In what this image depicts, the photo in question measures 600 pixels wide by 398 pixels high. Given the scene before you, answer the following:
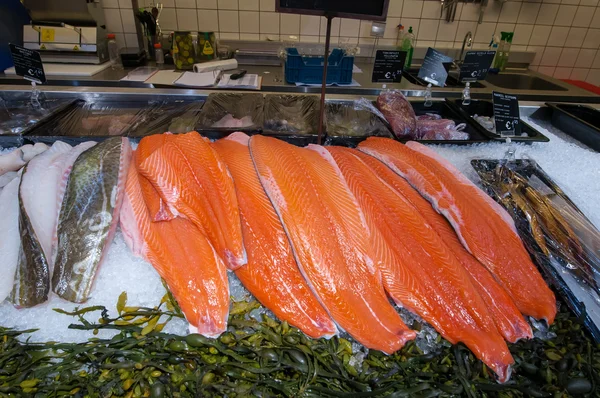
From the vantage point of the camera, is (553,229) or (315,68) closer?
(553,229)

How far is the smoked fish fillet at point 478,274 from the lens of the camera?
102 centimetres

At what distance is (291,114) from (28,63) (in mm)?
1563

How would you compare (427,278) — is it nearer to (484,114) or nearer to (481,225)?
(481,225)

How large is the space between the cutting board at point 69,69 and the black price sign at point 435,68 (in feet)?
9.62

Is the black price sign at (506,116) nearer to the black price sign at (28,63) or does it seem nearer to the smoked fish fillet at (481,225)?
the smoked fish fillet at (481,225)

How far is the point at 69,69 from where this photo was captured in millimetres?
3279

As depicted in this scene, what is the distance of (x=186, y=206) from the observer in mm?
1146

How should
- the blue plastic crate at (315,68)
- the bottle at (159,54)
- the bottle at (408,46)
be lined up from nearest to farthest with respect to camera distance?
Answer: the blue plastic crate at (315,68), the bottle at (159,54), the bottle at (408,46)

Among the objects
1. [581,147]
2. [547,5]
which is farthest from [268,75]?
[547,5]

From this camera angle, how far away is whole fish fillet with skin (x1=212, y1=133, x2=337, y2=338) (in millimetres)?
1022

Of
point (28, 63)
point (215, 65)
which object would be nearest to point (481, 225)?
point (28, 63)

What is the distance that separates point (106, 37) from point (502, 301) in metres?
4.23

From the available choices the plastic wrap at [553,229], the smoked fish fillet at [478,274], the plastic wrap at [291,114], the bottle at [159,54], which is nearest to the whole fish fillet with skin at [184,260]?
the smoked fish fillet at [478,274]

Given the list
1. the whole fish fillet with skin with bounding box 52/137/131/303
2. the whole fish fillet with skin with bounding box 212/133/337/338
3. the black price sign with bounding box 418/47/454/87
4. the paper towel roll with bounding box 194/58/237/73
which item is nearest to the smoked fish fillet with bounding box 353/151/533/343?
the whole fish fillet with skin with bounding box 212/133/337/338
